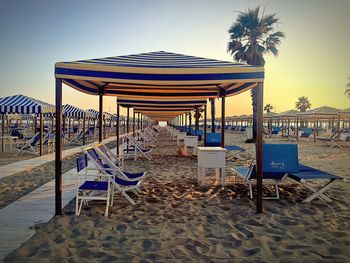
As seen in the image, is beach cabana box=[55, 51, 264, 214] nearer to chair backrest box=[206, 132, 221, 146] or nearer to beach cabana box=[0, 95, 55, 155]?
chair backrest box=[206, 132, 221, 146]

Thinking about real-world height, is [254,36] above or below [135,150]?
above

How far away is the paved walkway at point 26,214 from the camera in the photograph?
9.78ft

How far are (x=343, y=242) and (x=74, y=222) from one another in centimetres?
311

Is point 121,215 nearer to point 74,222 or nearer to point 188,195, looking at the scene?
point 74,222

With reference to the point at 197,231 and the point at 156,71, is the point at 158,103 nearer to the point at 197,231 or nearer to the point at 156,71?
the point at 156,71

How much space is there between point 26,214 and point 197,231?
230 centimetres

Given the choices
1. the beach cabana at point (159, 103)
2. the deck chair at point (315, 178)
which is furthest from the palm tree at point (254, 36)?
the deck chair at point (315, 178)

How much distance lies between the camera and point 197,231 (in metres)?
3.30

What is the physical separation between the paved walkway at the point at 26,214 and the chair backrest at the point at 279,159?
320cm

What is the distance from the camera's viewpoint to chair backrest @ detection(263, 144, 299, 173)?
176 inches

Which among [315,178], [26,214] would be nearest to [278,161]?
[315,178]

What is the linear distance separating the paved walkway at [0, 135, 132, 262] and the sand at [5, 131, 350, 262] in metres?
0.13

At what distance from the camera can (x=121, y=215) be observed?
3.87 meters

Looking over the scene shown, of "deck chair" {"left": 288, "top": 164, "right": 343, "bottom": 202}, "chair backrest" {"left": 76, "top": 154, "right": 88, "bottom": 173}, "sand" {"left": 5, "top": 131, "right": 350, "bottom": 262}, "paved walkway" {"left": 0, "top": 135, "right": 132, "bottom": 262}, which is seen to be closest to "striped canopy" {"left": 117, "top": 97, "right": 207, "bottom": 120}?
"paved walkway" {"left": 0, "top": 135, "right": 132, "bottom": 262}
